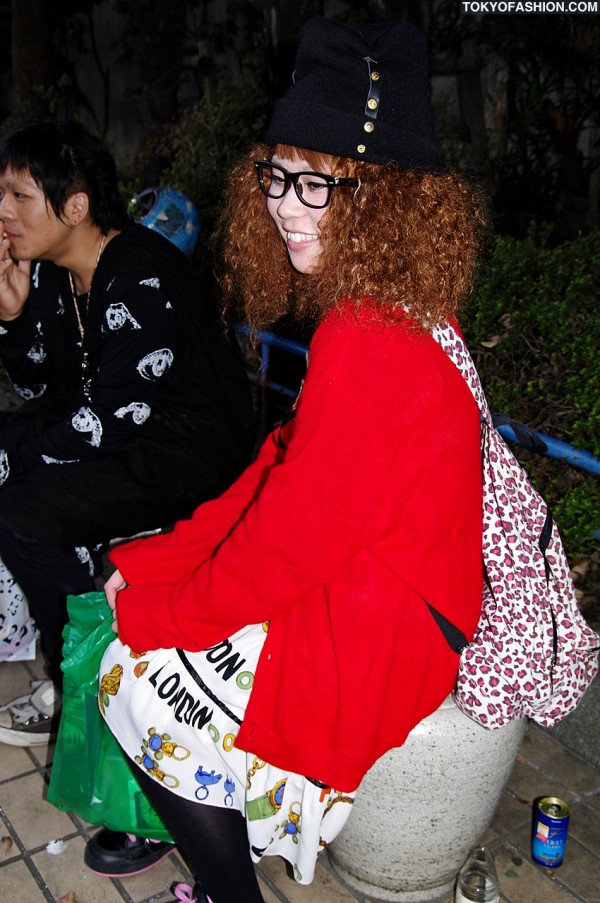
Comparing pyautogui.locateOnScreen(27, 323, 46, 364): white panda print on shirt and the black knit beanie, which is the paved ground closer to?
pyautogui.locateOnScreen(27, 323, 46, 364): white panda print on shirt

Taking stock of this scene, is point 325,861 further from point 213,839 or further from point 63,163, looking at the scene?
point 63,163

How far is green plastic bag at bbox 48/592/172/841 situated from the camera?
238 centimetres

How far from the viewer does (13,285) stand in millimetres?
3262

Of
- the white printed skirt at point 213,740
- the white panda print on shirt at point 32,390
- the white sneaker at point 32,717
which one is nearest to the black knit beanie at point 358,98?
the white printed skirt at point 213,740

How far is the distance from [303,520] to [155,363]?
129cm

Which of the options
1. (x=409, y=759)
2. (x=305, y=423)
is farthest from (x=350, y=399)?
(x=409, y=759)

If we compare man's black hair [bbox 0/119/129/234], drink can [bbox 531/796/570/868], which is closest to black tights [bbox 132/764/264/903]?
drink can [bbox 531/796/570/868]

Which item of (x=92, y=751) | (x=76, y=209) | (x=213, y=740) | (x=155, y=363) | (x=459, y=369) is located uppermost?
(x=76, y=209)

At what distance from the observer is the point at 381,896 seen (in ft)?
8.28

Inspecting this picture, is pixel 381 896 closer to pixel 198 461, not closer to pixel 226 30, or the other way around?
pixel 198 461

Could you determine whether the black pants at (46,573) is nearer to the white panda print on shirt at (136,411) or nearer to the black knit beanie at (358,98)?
the white panda print on shirt at (136,411)

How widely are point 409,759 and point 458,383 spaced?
95 centimetres

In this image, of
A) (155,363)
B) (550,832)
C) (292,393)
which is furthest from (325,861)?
(292,393)

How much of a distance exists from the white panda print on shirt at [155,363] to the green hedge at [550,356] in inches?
38.6
